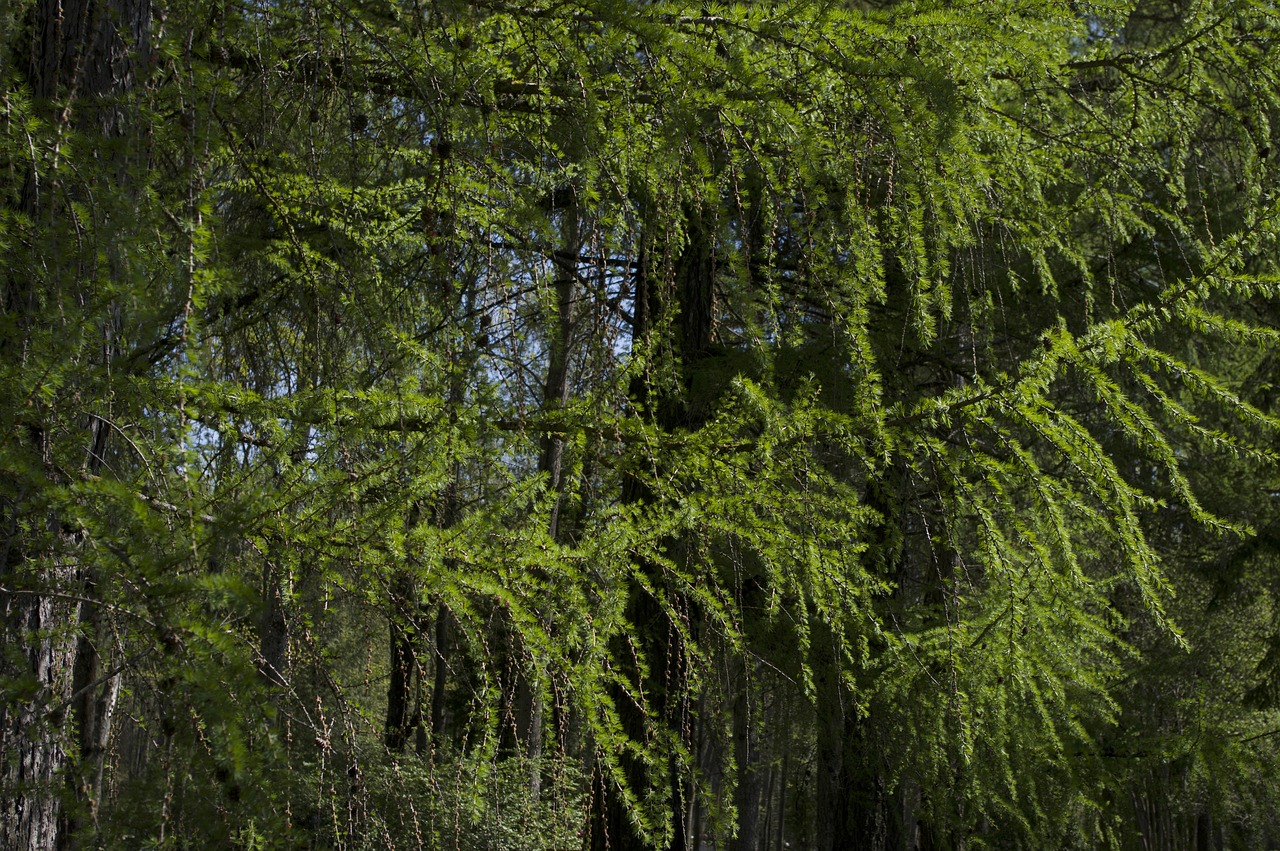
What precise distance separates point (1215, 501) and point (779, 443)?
750 centimetres

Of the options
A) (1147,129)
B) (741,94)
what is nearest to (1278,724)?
(1147,129)

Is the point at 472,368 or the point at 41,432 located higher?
the point at 472,368

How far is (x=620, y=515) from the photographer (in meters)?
3.04

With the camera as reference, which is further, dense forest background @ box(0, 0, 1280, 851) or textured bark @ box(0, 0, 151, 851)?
textured bark @ box(0, 0, 151, 851)

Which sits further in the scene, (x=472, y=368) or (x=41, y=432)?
(x=472, y=368)

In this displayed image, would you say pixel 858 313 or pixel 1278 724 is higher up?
pixel 858 313

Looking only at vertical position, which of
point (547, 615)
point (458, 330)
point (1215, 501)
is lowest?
point (547, 615)

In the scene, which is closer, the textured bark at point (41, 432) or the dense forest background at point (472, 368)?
the dense forest background at point (472, 368)

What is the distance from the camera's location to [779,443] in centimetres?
296

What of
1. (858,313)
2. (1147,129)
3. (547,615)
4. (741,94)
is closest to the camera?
(858,313)

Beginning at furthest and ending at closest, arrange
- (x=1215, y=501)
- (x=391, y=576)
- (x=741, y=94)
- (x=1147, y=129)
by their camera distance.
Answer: (x=1215, y=501) → (x=1147, y=129) → (x=391, y=576) → (x=741, y=94)

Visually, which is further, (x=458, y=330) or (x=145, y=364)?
(x=458, y=330)

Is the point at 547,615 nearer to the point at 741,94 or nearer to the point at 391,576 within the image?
the point at 391,576

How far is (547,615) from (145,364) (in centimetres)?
124
